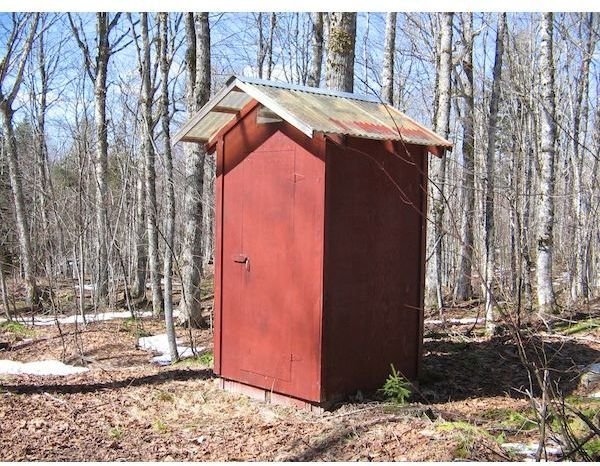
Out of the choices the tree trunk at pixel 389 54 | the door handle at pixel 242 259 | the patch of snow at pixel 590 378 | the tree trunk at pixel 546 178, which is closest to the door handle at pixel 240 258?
the door handle at pixel 242 259

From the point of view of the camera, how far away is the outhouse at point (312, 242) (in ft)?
16.8

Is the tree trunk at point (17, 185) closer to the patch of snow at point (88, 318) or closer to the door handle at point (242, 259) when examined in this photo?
the patch of snow at point (88, 318)

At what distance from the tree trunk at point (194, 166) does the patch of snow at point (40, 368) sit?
236 cm

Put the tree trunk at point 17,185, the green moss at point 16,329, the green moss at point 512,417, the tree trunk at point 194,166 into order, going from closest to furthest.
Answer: the green moss at point 512,417
the tree trunk at point 194,166
the green moss at point 16,329
the tree trunk at point 17,185

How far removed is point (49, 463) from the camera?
4.17 m

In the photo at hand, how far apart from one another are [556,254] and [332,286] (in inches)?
789

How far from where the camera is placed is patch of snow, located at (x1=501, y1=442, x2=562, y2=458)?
12.8 ft

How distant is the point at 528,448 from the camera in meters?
4.00

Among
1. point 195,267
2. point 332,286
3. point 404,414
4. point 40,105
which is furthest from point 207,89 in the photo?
point 40,105

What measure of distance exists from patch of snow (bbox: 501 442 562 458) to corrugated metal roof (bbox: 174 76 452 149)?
2.47 meters

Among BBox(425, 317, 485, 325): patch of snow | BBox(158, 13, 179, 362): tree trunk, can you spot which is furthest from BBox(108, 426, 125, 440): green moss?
BBox(425, 317, 485, 325): patch of snow

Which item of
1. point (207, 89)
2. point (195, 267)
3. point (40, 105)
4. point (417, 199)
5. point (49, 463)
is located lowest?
point (49, 463)

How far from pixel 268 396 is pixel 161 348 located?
3385mm

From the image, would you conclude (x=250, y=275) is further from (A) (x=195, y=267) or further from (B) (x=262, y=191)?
(A) (x=195, y=267)
